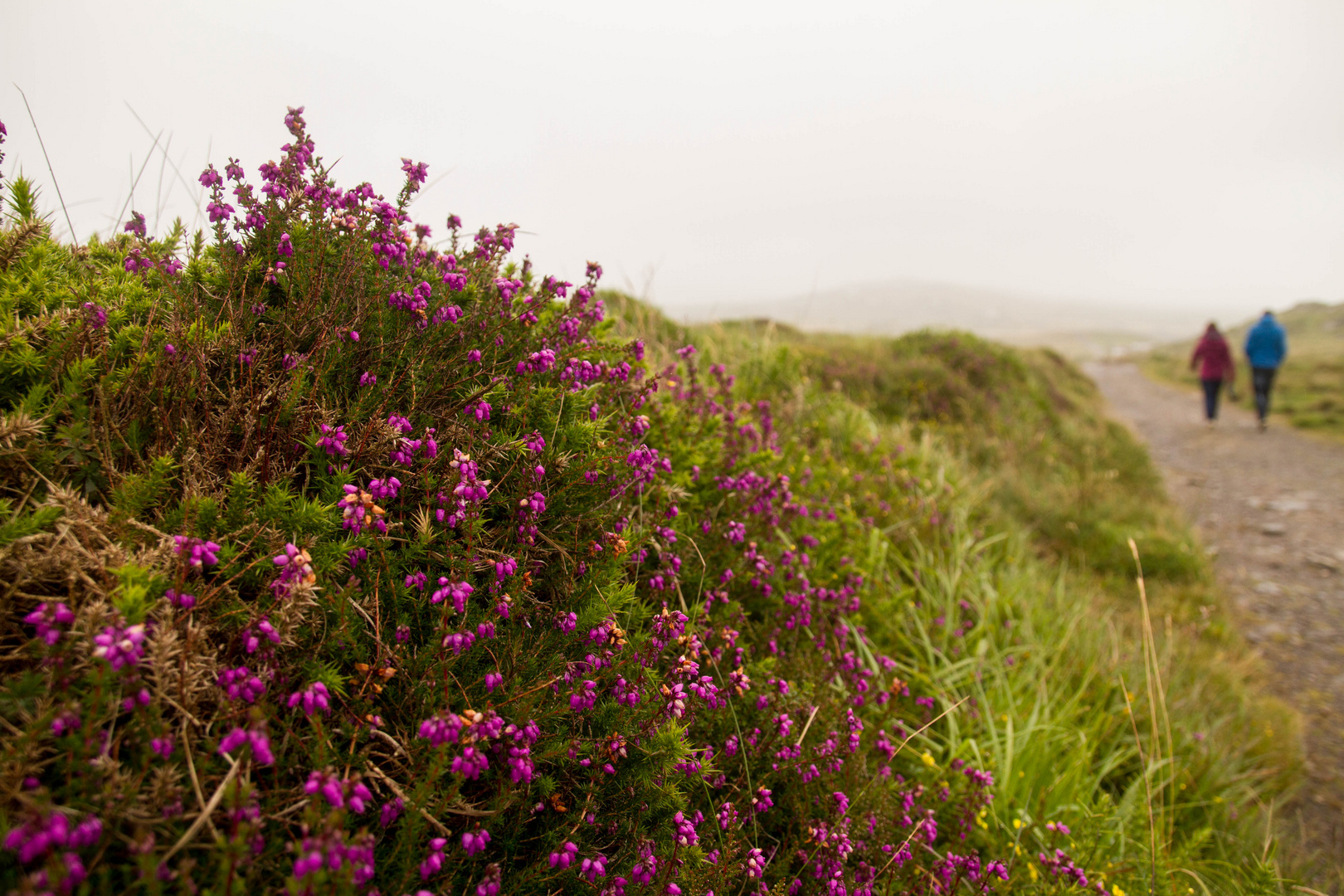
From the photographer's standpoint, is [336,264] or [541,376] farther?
[541,376]

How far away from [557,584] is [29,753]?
1197mm

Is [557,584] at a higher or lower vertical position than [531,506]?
lower

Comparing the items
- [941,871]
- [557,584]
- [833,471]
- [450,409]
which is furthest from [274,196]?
[833,471]

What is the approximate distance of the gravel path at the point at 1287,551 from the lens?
4.79m

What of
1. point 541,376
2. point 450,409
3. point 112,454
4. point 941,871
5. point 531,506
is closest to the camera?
point 112,454

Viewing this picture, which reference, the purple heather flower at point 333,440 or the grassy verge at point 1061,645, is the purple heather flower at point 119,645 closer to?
the purple heather flower at point 333,440

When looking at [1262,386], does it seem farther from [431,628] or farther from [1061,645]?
[431,628]

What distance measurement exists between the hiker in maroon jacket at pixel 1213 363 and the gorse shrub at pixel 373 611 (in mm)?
17762

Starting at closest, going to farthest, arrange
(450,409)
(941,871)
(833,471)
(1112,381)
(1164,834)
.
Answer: (450,409), (941,871), (1164,834), (833,471), (1112,381)

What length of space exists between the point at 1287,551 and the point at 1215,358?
969cm

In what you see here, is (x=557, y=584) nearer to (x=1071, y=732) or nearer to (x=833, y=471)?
(x=833, y=471)

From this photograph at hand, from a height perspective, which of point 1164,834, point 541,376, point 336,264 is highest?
point 336,264

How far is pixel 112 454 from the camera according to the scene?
1602 millimetres

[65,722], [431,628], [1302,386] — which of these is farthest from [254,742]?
[1302,386]
